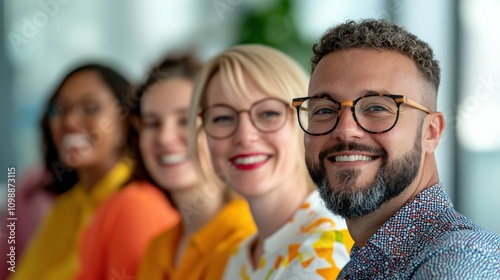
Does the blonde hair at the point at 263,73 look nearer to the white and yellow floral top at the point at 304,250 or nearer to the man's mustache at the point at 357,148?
the white and yellow floral top at the point at 304,250

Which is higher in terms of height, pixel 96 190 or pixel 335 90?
pixel 335 90

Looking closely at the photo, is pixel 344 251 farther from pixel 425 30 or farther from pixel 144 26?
pixel 144 26

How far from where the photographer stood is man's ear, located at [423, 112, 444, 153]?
97 centimetres

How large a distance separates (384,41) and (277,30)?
3.18m

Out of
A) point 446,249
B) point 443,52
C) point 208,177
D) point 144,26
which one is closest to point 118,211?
point 208,177

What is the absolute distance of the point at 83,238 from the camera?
223 centimetres

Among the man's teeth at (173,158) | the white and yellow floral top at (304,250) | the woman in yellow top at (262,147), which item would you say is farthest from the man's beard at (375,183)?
the man's teeth at (173,158)

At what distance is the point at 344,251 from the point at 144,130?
87 centimetres

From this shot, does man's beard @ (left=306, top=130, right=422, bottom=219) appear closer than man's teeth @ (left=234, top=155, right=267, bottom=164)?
Yes

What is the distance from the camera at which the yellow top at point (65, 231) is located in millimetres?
2311

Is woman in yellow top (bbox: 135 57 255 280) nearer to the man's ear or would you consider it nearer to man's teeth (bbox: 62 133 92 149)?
man's teeth (bbox: 62 133 92 149)

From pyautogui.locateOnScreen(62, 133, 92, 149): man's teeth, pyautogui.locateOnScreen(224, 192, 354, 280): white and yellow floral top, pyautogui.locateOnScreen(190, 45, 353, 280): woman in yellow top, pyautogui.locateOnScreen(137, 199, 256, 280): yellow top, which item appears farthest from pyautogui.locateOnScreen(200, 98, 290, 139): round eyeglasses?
pyautogui.locateOnScreen(62, 133, 92, 149): man's teeth

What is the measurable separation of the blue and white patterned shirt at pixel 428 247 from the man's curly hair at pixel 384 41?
0.15 meters

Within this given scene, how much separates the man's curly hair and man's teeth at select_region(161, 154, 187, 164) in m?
1.02
